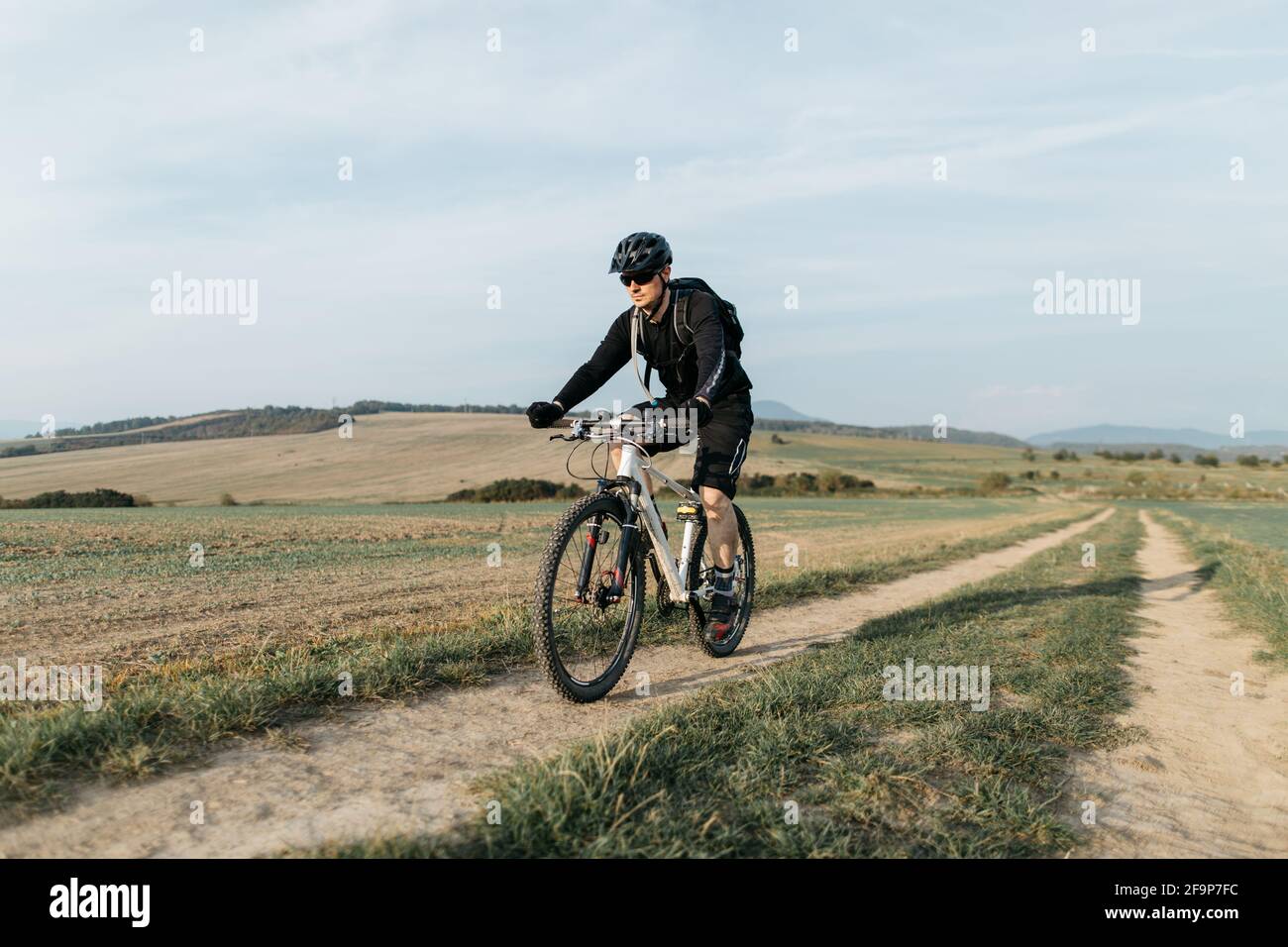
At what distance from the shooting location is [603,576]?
492 cm

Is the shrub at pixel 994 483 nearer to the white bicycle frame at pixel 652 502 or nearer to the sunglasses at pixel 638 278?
the white bicycle frame at pixel 652 502

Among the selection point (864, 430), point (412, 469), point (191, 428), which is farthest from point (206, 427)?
point (864, 430)

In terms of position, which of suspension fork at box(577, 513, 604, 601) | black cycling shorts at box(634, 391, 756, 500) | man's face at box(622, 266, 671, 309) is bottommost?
suspension fork at box(577, 513, 604, 601)

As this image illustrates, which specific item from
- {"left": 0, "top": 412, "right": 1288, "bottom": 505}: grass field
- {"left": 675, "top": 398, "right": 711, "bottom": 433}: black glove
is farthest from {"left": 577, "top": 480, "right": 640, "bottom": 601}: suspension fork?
{"left": 0, "top": 412, "right": 1288, "bottom": 505}: grass field

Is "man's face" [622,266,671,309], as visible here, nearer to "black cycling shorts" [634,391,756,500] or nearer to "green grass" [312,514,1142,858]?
"black cycling shorts" [634,391,756,500]

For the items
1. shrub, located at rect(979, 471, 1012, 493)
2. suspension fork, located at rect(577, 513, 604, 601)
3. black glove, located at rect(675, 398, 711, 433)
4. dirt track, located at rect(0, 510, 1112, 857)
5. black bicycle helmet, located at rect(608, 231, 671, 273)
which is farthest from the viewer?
shrub, located at rect(979, 471, 1012, 493)

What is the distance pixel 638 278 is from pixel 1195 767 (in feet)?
13.5

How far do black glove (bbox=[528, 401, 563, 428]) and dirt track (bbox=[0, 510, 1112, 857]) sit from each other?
5.26 feet

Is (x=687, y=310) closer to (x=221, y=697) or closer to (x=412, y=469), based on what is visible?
(x=221, y=697)

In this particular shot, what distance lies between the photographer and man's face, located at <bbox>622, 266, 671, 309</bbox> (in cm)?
523

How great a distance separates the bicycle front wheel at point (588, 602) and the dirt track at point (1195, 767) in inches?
99.6

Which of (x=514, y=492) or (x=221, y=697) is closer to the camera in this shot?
(x=221, y=697)
